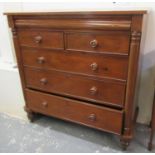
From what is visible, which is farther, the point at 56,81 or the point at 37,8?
the point at 37,8

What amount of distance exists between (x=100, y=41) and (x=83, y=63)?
210mm

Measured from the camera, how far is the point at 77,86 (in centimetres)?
137

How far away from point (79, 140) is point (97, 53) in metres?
0.83

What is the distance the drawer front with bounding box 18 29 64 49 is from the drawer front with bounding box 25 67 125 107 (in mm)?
222

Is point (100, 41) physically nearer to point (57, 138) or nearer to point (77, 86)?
point (77, 86)

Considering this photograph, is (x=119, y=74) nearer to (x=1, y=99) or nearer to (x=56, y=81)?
(x=56, y=81)

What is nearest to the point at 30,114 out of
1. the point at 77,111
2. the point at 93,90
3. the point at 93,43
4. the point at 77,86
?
the point at 77,111

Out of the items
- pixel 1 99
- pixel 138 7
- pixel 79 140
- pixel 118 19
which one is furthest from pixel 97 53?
pixel 1 99

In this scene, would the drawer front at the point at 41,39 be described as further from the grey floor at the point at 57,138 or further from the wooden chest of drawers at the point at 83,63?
the grey floor at the point at 57,138

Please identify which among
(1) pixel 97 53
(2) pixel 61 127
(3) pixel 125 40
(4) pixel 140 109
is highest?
(3) pixel 125 40

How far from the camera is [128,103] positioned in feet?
4.02

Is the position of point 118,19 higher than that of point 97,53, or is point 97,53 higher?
point 118,19

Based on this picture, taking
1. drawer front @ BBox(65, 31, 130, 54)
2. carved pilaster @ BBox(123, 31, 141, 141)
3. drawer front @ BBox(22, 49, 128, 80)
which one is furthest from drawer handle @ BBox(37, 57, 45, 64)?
carved pilaster @ BBox(123, 31, 141, 141)

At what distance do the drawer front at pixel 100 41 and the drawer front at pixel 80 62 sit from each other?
1.9 inches
